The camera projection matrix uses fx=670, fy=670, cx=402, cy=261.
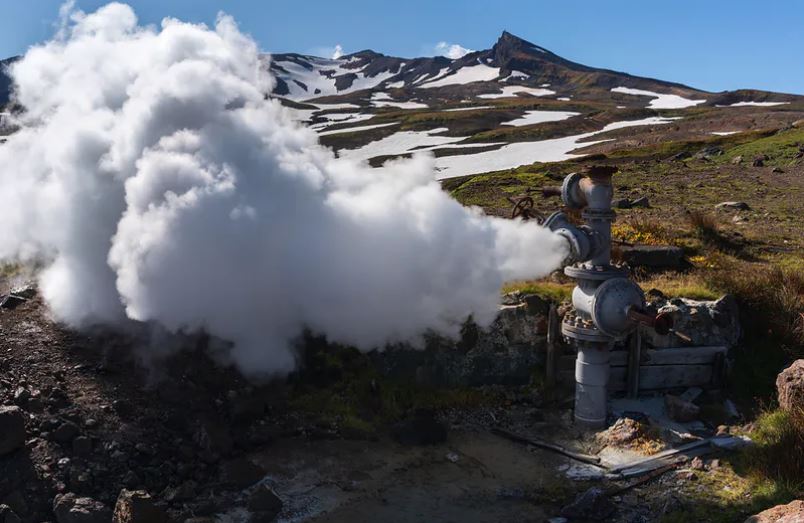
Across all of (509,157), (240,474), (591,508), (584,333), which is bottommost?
(591,508)

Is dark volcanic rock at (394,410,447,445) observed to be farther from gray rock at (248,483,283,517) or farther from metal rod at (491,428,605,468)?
gray rock at (248,483,283,517)

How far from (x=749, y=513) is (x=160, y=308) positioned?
6183 millimetres

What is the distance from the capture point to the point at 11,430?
20.5ft

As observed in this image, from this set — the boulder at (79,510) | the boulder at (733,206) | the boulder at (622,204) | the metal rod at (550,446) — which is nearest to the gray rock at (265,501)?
the boulder at (79,510)

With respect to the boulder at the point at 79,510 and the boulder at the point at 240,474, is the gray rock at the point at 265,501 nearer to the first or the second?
the boulder at the point at 240,474

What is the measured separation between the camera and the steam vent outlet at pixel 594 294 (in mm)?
7641

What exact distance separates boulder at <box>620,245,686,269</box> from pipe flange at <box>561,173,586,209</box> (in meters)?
3.71

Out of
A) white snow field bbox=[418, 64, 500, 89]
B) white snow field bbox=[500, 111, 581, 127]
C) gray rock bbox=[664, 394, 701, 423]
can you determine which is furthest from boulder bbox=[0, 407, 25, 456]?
white snow field bbox=[418, 64, 500, 89]

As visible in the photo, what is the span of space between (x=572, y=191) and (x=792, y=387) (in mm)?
3331

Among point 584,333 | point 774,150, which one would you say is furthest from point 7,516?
point 774,150

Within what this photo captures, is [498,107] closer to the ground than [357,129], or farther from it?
farther from it

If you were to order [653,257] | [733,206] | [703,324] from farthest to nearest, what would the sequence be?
[733,206], [653,257], [703,324]

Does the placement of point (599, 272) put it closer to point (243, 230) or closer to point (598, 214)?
point (598, 214)

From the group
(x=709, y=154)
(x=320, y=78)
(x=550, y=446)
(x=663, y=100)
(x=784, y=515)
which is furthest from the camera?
(x=320, y=78)
